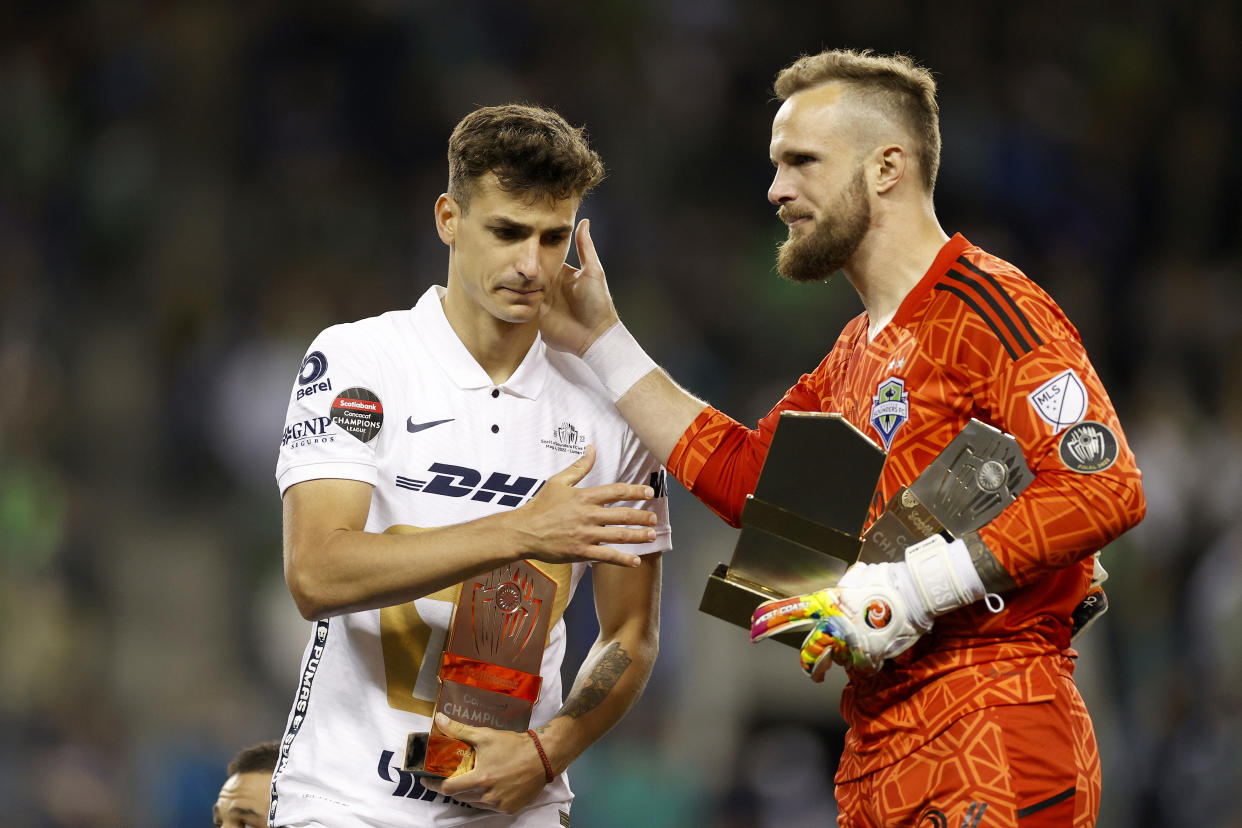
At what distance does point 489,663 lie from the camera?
12.0ft

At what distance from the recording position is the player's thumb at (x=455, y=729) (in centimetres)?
358

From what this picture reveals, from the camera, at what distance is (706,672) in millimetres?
8039

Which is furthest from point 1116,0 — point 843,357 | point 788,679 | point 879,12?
point 843,357

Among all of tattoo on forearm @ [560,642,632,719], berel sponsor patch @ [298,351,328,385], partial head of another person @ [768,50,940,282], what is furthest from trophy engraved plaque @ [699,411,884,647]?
berel sponsor patch @ [298,351,328,385]

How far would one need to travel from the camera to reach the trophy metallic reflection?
327 cm

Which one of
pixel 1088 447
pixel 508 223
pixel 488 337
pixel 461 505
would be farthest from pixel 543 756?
pixel 1088 447

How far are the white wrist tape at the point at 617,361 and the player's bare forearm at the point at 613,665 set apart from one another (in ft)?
1.75

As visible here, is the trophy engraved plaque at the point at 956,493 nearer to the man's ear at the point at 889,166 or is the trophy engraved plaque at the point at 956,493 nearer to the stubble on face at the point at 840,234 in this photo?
the stubble on face at the point at 840,234

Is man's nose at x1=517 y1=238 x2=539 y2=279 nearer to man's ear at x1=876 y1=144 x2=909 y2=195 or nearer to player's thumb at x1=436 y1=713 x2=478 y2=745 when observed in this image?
man's ear at x1=876 y1=144 x2=909 y2=195

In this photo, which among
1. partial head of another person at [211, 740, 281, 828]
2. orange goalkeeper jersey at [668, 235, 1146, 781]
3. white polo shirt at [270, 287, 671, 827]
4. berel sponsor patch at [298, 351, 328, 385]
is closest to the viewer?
orange goalkeeper jersey at [668, 235, 1146, 781]

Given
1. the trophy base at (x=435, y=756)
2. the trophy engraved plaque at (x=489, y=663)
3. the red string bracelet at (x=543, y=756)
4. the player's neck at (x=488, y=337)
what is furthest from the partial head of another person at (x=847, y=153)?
the trophy base at (x=435, y=756)

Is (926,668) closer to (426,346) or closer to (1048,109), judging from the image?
(426,346)

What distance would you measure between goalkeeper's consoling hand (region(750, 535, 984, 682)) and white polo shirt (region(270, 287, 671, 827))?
918mm

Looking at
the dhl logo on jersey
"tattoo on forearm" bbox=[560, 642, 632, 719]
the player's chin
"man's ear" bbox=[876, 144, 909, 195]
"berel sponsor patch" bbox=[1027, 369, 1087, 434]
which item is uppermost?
"man's ear" bbox=[876, 144, 909, 195]
